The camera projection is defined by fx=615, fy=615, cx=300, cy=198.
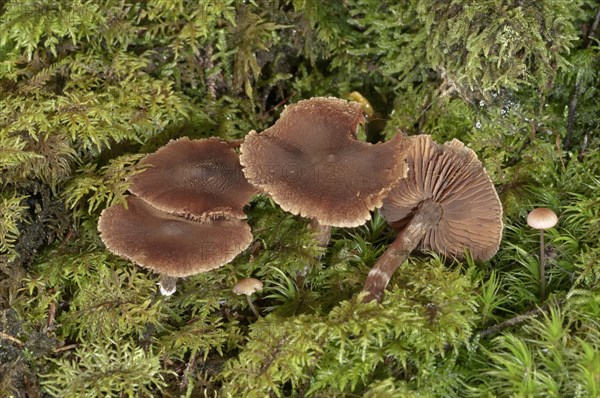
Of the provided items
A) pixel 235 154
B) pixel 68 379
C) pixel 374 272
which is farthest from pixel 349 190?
pixel 68 379

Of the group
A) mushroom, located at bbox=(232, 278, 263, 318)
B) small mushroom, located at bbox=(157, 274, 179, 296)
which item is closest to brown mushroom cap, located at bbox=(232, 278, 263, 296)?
mushroom, located at bbox=(232, 278, 263, 318)

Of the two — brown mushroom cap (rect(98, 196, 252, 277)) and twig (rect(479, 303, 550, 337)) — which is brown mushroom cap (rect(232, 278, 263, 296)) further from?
twig (rect(479, 303, 550, 337))

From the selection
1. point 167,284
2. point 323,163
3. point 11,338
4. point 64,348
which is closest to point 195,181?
point 167,284

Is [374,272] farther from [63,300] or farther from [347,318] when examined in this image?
[63,300]

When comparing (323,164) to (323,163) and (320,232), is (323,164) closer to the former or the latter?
(323,163)

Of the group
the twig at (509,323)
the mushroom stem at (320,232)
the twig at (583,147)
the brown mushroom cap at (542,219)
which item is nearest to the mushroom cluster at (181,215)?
the mushroom stem at (320,232)

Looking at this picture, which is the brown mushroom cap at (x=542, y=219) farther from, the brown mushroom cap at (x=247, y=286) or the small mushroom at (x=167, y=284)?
the small mushroom at (x=167, y=284)
